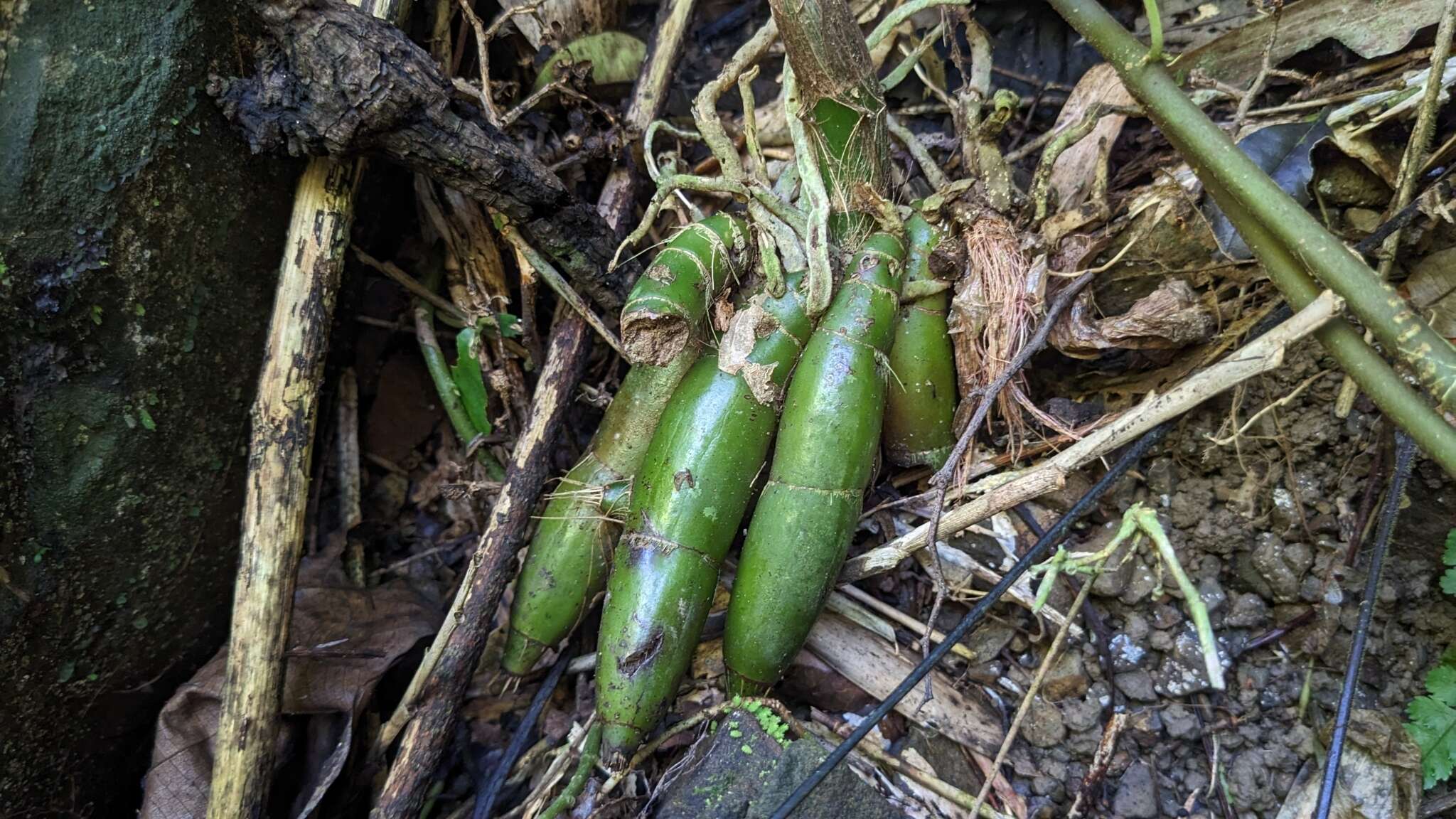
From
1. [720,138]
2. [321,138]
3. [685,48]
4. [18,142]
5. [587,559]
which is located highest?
[685,48]

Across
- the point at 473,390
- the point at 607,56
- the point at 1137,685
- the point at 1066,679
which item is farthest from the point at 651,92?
the point at 1137,685

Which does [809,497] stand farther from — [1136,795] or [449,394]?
[449,394]

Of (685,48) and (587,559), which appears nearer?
(587,559)

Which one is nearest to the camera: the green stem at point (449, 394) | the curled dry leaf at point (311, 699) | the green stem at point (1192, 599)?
the green stem at point (1192, 599)

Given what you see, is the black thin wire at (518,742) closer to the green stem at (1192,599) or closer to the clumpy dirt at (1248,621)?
the clumpy dirt at (1248,621)

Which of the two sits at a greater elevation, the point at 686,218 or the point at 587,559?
the point at 686,218

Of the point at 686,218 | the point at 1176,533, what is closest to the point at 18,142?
the point at 686,218

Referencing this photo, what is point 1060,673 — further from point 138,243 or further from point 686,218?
point 138,243

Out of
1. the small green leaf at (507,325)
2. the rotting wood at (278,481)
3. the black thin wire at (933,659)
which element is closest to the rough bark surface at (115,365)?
the rotting wood at (278,481)
